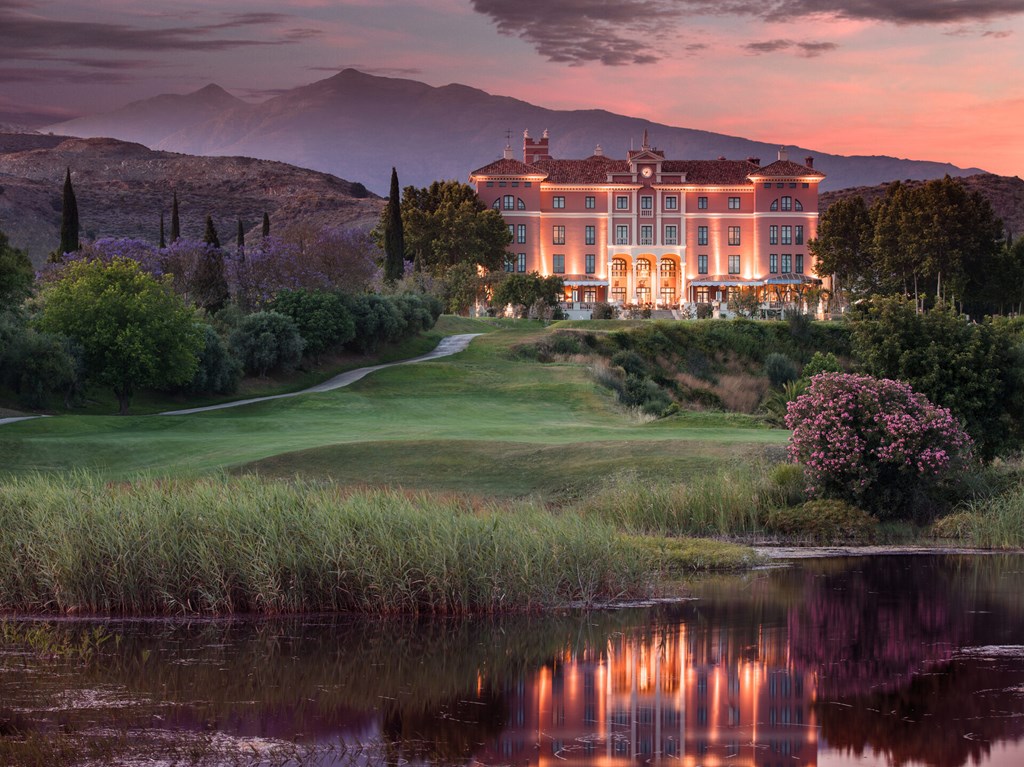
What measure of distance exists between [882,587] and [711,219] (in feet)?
266

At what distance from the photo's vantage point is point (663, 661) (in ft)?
44.2

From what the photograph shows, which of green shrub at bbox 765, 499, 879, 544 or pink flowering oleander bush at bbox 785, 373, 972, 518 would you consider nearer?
green shrub at bbox 765, 499, 879, 544

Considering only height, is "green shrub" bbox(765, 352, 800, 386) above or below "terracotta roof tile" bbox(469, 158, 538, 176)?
below

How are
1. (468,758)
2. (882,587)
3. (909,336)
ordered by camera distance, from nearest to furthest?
(468,758)
(882,587)
(909,336)

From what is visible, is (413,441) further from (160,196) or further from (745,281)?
(160,196)

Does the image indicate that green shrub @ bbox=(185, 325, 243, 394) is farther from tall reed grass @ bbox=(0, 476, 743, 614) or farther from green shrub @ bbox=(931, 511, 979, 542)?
tall reed grass @ bbox=(0, 476, 743, 614)

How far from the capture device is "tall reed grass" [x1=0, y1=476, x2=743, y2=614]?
15125mm

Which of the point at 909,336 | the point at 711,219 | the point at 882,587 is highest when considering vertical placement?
the point at 711,219

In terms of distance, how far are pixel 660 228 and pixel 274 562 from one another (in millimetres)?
83261

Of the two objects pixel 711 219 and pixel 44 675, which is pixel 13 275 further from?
pixel 711 219

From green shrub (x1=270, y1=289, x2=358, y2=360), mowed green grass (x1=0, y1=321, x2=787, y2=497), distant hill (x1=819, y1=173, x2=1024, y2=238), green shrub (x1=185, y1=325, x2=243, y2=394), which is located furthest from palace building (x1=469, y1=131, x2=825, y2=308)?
distant hill (x1=819, y1=173, x2=1024, y2=238)

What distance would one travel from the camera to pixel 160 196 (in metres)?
153

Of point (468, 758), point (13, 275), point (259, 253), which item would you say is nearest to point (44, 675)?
point (468, 758)

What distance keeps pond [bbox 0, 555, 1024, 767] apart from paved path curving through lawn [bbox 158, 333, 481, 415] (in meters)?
24.8
